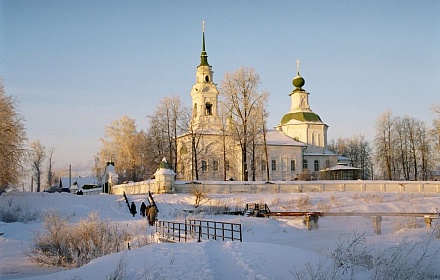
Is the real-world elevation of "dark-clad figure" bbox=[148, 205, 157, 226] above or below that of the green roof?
below

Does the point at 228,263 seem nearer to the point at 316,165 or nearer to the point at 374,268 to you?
the point at 374,268

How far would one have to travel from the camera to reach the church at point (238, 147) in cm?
4980

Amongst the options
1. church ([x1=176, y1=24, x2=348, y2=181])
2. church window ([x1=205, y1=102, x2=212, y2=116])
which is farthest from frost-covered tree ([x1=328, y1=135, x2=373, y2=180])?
church window ([x1=205, y1=102, x2=212, y2=116])

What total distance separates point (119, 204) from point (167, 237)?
16677mm

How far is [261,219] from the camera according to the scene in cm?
2719

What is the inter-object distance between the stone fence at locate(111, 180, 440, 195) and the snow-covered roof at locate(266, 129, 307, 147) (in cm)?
1842

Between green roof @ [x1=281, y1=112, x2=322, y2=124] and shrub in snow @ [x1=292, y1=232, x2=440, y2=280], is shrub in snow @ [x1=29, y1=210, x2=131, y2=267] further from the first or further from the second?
green roof @ [x1=281, y1=112, x2=322, y2=124]

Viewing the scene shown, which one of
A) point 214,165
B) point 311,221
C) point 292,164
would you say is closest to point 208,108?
point 214,165

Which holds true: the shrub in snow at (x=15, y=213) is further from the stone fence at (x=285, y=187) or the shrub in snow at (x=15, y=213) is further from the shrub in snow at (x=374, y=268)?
the shrub in snow at (x=374, y=268)

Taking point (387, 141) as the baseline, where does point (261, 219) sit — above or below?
below

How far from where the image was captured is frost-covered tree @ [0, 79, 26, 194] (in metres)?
31.7

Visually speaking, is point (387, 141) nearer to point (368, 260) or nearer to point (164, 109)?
point (164, 109)

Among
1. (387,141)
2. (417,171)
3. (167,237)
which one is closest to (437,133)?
(387,141)

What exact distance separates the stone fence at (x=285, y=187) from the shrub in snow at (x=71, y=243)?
18.0 meters
